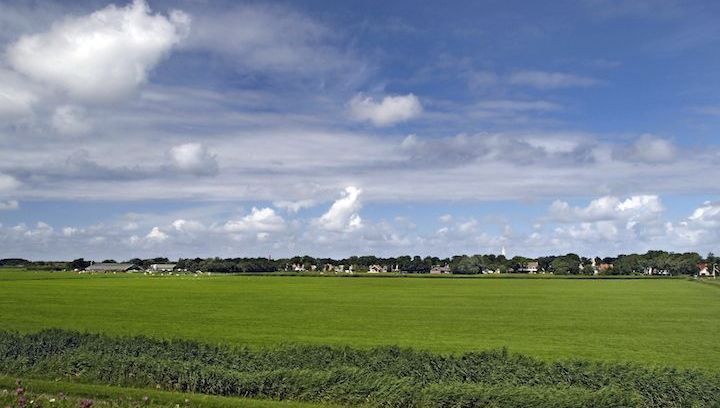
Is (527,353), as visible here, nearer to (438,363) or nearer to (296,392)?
(438,363)

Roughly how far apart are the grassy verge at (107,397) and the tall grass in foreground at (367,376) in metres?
1.10

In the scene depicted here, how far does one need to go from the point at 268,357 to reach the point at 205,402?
647cm

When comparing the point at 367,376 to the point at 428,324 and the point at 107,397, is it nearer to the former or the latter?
the point at 107,397

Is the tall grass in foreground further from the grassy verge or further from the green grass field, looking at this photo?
the green grass field

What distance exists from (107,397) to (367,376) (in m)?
7.11

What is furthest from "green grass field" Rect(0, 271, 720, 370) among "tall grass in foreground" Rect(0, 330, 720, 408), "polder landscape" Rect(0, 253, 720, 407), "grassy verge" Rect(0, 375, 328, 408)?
"grassy verge" Rect(0, 375, 328, 408)

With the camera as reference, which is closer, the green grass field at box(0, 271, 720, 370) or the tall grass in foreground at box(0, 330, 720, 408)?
the tall grass in foreground at box(0, 330, 720, 408)

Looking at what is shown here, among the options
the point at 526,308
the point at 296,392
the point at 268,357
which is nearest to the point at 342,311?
the point at 526,308

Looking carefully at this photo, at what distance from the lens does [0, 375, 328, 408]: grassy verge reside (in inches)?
606

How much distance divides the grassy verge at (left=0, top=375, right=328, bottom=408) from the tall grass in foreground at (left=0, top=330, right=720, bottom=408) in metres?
1.10

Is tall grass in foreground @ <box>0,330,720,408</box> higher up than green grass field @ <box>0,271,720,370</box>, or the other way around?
tall grass in foreground @ <box>0,330,720,408</box>

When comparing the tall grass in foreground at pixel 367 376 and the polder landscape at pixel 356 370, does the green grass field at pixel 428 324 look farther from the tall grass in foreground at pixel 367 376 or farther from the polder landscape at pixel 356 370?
the tall grass in foreground at pixel 367 376

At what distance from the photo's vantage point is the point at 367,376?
18.7m

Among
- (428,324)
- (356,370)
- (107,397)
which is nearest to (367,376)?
(356,370)
